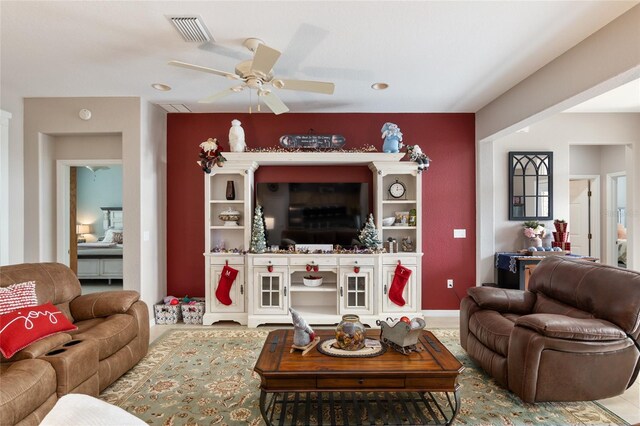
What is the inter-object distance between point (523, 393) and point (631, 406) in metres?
0.88

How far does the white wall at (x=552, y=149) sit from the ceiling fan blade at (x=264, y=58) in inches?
141

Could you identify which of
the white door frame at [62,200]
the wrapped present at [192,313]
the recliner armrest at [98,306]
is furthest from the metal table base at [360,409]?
the white door frame at [62,200]

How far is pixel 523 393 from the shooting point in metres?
2.40

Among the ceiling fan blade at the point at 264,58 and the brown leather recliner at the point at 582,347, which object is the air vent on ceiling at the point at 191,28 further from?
the brown leather recliner at the point at 582,347

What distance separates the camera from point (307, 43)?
2.93 metres

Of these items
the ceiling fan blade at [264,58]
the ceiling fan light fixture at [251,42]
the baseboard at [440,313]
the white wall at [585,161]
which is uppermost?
the ceiling fan light fixture at [251,42]

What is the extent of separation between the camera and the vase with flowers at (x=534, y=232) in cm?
477

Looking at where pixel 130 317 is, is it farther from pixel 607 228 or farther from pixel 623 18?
pixel 607 228

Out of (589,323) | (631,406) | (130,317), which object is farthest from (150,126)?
(631,406)

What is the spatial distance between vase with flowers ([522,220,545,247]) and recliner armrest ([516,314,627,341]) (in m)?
2.57

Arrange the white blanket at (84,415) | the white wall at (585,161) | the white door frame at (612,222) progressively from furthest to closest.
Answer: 1. the white wall at (585,161)
2. the white door frame at (612,222)
3. the white blanket at (84,415)

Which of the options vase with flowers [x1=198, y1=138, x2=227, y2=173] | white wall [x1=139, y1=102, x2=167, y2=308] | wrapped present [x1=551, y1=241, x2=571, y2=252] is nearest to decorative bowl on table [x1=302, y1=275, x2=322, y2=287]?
vase with flowers [x1=198, y1=138, x2=227, y2=173]

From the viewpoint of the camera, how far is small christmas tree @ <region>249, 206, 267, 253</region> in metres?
4.43

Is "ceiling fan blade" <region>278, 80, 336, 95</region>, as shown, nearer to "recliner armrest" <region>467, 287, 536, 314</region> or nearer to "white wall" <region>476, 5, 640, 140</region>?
"white wall" <region>476, 5, 640, 140</region>
